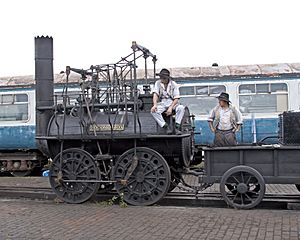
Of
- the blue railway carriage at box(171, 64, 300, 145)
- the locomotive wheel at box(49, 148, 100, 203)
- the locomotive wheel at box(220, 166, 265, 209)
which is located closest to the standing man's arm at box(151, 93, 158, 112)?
the locomotive wheel at box(49, 148, 100, 203)

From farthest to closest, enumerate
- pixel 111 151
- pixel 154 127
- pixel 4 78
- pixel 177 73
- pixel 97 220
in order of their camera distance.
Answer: pixel 4 78, pixel 177 73, pixel 111 151, pixel 154 127, pixel 97 220

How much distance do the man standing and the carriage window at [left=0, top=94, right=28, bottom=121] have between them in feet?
26.3

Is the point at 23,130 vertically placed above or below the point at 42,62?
below

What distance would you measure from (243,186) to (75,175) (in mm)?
3245

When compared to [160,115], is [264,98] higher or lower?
higher

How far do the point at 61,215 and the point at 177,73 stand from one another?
7.85 metres

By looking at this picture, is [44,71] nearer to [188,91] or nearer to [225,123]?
[225,123]

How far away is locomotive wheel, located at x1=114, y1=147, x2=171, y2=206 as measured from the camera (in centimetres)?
902

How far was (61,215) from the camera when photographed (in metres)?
8.09

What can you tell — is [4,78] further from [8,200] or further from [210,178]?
[210,178]

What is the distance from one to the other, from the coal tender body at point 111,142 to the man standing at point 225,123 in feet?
1.97

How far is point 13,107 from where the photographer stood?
15.6m

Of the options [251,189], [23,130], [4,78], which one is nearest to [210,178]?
[251,189]

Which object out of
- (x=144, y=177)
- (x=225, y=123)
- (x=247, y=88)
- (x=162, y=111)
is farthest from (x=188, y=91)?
(x=144, y=177)
